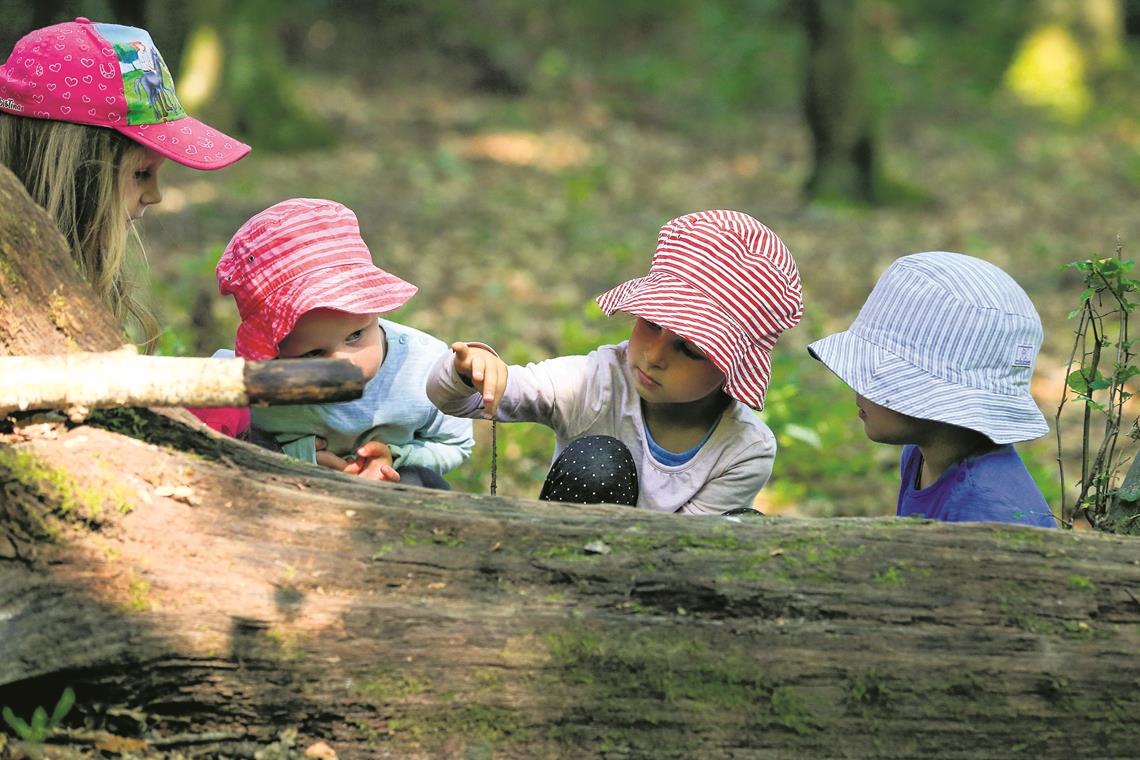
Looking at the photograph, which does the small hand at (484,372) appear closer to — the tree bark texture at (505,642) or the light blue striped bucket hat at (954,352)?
the tree bark texture at (505,642)

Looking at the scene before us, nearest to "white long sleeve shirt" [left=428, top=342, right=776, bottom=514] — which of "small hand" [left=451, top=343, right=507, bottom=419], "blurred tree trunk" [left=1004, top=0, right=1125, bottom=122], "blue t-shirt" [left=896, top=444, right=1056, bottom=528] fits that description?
"small hand" [left=451, top=343, right=507, bottom=419]

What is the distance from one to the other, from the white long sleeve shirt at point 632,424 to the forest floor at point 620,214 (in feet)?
4.56

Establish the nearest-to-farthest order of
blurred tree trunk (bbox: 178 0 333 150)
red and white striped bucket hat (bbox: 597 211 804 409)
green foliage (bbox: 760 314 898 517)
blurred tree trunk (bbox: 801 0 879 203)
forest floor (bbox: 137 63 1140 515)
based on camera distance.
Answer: red and white striped bucket hat (bbox: 597 211 804 409) → green foliage (bbox: 760 314 898 517) → forest floor (bbox: 137 63 1140 515) → blurred tree trunk (bbox: 801 0 879 203) → blurred tree trunk (bbox: 178 0 333 150)

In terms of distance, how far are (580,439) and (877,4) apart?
2140cm

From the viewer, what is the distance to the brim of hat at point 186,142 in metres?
3.16

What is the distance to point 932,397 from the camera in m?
3.13

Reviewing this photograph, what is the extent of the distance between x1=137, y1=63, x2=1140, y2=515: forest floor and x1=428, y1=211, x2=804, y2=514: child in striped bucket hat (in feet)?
4.70

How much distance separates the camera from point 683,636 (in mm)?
2307

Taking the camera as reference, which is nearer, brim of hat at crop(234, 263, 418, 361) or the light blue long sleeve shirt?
brim of hat at crop(234, 263, 418, 361)

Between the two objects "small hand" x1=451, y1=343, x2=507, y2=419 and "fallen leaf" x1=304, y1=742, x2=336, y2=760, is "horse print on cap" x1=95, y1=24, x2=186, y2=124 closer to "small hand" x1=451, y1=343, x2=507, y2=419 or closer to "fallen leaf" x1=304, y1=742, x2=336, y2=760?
"small hand" x1=451, y1=343, x2=507, y2=419

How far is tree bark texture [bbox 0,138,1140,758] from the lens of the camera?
2.26 metres

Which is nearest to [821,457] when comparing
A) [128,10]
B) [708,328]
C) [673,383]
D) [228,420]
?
[673,383]

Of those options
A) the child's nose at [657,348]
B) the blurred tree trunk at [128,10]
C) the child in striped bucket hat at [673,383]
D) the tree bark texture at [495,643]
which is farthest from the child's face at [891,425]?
the blurred tree trunk at [128,10]

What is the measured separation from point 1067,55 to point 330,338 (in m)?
16.9
